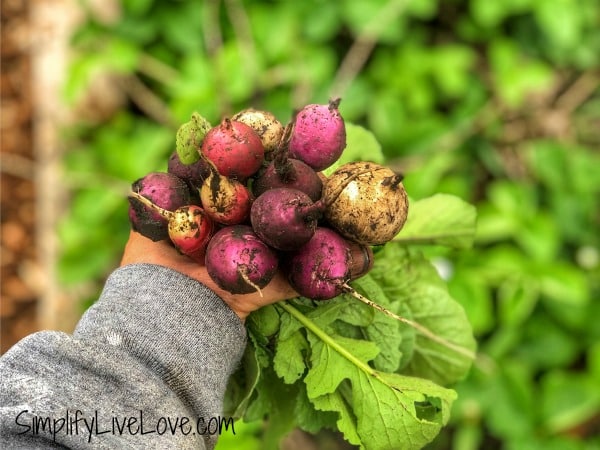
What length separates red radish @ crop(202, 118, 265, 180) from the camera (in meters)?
0.76

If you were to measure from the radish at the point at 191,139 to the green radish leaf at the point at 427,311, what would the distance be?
0.39 meters

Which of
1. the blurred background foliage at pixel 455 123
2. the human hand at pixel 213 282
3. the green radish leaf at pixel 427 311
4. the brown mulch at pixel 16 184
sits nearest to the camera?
the human hand at pixel 213 282

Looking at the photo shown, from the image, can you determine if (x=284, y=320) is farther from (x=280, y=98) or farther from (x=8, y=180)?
(x=8, y=180)

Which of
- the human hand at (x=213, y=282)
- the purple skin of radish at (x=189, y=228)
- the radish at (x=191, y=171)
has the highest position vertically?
the radish at (x=191, y=171)

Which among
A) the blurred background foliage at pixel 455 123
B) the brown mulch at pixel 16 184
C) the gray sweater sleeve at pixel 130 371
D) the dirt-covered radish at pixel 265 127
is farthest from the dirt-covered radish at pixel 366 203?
the brown mulch at pixel 16 184

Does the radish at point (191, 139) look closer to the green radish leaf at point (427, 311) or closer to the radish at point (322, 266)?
the radish at point (322, 266)

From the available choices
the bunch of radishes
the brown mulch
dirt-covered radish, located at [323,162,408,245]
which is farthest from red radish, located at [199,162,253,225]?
the brown mulch

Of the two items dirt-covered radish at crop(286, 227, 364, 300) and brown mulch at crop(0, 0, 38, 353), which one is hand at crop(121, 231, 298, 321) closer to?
dirt-covered radish at crop(286, 227, 364, 300)

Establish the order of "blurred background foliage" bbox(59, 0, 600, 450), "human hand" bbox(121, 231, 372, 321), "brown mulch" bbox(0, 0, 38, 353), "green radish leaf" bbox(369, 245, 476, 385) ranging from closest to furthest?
"human hand" bbox(121, 231, 372, 321)
"green radish leaf" bbox(369, 245, 476, 385)
"blurred background foliage" bbox(59, 0, 600, 450)
"brown mulch" bbox(0, 0, 38, 353)

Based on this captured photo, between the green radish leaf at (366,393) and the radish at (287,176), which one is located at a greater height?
the radish at (287,176)

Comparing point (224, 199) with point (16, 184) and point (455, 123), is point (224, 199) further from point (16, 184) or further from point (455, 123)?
point (16, 184)

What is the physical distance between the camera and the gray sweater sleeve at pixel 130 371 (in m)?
0.73

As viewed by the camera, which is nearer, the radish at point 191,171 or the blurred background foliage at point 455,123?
the radish at point 191,171

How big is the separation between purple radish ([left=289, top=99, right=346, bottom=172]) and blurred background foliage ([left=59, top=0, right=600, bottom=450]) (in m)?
1.10
